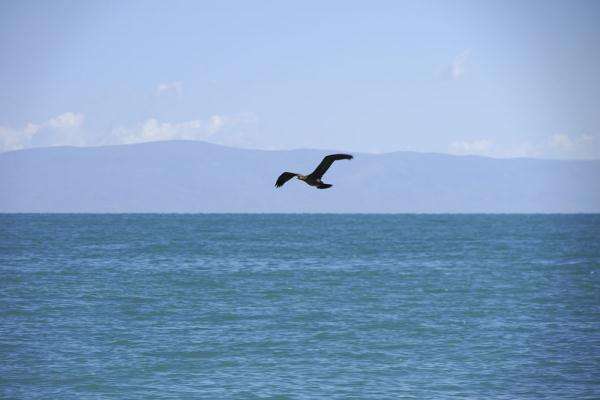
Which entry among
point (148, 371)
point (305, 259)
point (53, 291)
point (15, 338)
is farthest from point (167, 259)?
point (148, 371)

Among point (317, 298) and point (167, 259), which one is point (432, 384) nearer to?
point (317, 298)

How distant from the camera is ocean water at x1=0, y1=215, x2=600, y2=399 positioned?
2930 cm

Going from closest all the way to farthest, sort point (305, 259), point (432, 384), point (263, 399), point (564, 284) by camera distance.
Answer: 1. point (263, 399)
2. point (432, 384)
3. point (564, 284)
4. point (305, 259)

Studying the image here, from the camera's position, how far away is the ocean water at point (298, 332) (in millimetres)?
29297

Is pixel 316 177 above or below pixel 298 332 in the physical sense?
above

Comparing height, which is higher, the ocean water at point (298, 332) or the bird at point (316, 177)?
the bird at point (316, 177)

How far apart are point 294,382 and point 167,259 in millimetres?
62321

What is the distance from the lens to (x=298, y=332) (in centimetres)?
3922

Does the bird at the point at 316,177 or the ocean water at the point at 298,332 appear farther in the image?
the ocean water at the point at 298,332

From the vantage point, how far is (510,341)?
3734 cm

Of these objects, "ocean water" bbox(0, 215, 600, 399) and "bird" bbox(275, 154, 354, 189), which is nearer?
"bird" bbox(275, 154, 354, 189)

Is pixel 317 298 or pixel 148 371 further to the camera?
pixel 317 298

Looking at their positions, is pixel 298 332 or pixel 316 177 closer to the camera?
pixel 316 177

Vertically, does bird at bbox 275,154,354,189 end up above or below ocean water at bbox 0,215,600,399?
above
